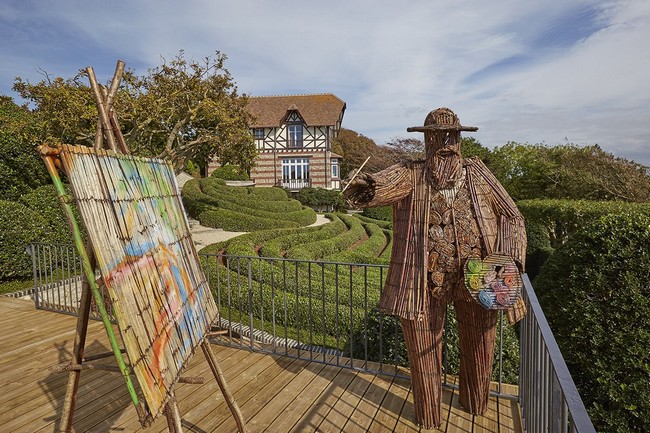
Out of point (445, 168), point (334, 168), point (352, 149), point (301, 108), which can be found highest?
point (301, 108)

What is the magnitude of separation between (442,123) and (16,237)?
8912 mm

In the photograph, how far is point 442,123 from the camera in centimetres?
243

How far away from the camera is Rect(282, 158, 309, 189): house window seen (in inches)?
1187

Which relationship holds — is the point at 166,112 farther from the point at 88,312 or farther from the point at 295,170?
the point at 295,170

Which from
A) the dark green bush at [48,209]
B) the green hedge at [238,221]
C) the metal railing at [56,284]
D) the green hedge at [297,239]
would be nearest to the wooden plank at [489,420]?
the metal railing at [56,284]

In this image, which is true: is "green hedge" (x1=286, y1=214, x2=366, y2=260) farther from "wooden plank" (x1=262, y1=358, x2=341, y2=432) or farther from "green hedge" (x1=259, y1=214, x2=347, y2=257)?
"wooden plank" (x1=262, y1=358, x2=341, y2=432)

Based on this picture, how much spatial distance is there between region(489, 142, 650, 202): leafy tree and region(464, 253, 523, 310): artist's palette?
13.5 meters

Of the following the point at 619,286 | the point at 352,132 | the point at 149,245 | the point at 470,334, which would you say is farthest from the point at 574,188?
the point at 352,132

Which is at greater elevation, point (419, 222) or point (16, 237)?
point (419, 222)

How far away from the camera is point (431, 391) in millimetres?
2654

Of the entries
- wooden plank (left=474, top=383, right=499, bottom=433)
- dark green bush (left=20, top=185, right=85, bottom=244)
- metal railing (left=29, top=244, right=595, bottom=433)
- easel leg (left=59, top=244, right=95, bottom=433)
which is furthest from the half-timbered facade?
easel leg (left=59, top=244, right=95, bottom=433)

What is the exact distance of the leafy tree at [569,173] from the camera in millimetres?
13156

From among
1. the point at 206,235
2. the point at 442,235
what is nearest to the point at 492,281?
the point at 442,235

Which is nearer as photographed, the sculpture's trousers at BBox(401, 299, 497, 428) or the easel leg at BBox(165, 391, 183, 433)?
the easel leg at BBox(165, 391, 183, 433)
